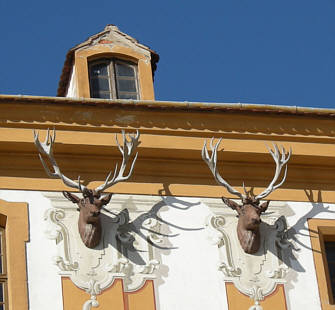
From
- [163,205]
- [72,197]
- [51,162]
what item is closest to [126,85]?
[163,205]

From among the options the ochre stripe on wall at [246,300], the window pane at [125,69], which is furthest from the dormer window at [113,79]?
the ochre stripe on wall at [246,300]

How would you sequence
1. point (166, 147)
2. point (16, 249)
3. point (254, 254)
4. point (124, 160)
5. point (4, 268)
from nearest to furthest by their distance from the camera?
point (16, 249) < point (4, 268) < point (124, 160) < point (254, 254) < point (166, 147)

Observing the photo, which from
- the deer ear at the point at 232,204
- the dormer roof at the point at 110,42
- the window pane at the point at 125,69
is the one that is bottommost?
the deer ear at the point at 232,204

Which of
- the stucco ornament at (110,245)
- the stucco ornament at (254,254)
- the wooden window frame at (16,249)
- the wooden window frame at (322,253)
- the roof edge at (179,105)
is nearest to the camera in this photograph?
the wooden window frame at (16,249)

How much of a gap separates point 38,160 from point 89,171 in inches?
27.3

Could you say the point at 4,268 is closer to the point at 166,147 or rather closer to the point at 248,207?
the point at 166,147

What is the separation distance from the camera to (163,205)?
20219mm

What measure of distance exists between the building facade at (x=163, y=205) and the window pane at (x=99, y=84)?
1.01 metres

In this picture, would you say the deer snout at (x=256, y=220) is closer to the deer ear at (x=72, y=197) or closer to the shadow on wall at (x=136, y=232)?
the shadow on wall at (x=136, y=232)

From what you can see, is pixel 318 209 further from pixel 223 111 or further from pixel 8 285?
pixel 8 285

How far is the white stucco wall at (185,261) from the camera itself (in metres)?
19.2

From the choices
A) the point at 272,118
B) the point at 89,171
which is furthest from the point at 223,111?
the point at 89,171

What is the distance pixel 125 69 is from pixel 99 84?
1.65 feet

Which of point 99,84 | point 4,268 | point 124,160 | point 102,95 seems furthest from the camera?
point 99,84
